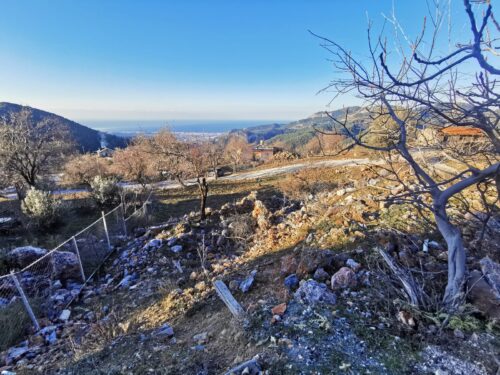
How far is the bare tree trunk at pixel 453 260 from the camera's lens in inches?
82.4

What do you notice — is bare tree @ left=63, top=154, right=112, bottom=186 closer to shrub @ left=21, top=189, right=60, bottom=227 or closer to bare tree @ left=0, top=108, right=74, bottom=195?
bare tree @ left=0, top=108, right=74, bottom=195

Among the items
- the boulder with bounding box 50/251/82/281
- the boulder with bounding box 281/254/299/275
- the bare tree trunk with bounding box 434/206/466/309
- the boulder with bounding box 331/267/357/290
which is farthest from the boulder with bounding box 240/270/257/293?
the boulder with bounding box 50/251/82/281

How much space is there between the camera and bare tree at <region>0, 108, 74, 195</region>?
38.5ft

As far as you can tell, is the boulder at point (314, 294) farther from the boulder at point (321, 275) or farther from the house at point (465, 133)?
the house at point (465, 133)

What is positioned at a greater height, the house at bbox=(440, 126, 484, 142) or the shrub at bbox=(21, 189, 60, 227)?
the house at bbox=(440, 126, 484, 142)

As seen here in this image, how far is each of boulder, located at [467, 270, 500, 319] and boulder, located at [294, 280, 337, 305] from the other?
118 centimetres

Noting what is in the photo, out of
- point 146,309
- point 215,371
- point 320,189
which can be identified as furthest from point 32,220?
point 320,189

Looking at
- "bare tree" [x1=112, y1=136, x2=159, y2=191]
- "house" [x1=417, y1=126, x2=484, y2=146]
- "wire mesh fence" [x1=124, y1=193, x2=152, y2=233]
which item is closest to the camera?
"house" [x1=417, y1=126, x2=484, y2=146]

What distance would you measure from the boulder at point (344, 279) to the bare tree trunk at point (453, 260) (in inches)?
33.0

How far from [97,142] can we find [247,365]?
190 ft

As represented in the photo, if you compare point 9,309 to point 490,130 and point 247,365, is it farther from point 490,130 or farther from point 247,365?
point 490,130

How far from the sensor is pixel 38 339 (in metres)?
3.41

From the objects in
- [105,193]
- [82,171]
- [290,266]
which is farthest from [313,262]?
[82,171]

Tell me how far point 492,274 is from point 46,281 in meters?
6.77
